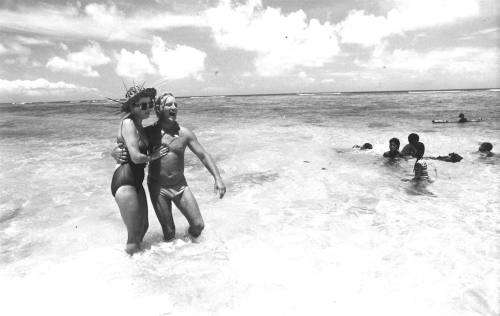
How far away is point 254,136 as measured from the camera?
20016 millimetres

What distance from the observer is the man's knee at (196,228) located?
5461 mm

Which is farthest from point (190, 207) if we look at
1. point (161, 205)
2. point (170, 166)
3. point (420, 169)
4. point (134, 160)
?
point (420, 169)

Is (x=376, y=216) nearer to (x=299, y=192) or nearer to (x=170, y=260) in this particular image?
(x=299, y=192)

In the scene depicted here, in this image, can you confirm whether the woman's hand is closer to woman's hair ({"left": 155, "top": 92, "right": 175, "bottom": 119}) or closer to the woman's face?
the woman's face

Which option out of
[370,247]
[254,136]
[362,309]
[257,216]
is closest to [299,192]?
[257,216]

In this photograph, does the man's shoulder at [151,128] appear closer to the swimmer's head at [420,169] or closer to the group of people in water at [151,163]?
the group of people in water at [151,163]

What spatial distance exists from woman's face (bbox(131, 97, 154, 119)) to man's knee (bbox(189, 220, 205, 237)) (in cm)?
187

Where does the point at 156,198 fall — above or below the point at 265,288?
above

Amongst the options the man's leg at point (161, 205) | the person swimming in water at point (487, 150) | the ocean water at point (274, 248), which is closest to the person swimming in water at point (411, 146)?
the ocean water at point (274, 248)

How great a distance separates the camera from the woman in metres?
4.40

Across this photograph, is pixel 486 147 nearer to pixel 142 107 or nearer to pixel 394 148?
pixel 394 148

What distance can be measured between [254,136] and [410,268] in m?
15.4

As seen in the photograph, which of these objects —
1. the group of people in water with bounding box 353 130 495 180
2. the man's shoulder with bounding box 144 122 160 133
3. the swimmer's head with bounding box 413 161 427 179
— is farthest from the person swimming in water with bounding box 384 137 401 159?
the man's shoulder with bounding box 144 122 160 133

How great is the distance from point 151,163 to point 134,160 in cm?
71
